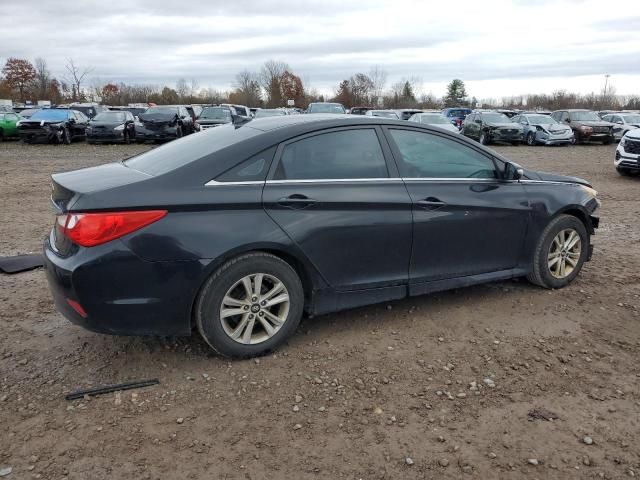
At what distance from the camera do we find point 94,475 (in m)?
2.60

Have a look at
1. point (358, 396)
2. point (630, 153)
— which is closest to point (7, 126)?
point (630, 153)

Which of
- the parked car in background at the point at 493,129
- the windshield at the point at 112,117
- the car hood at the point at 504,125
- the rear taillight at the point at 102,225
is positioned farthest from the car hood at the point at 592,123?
the rear taillight at the point at 102,225

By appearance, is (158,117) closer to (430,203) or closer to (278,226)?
(430,203)

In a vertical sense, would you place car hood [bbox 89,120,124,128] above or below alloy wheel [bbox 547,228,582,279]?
above

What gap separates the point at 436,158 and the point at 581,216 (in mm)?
1731

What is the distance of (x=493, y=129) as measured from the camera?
78.1ft

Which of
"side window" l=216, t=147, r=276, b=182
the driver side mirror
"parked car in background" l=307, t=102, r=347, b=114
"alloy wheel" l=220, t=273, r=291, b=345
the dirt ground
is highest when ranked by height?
"parked car in background" l=307, t=102, r=347, b=114

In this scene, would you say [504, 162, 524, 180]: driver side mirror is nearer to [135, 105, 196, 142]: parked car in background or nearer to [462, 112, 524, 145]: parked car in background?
[135, 105, 196, 142]: parked car in background

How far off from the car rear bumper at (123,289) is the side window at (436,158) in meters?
1.81

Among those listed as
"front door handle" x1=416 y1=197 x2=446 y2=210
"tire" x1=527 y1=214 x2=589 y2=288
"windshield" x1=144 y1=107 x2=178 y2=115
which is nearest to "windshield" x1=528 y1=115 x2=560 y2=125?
"windshield" x1=144 y1=107 x2=178 y2=115

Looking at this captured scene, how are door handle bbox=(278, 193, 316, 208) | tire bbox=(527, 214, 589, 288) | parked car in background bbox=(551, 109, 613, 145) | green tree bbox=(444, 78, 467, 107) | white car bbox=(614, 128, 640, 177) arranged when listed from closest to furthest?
door handle bbox=(278, 193, 316, 208) < tire bbox=(527, 214, 589, 288) < white car bbox=(614, 128, 640, 177) < parked car in background bbox=(551, 109, 613, 145) < green tree bbox=(444, 78, 467, 107)

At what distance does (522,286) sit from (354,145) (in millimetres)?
2214

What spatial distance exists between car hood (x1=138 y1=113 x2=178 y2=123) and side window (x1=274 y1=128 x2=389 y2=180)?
19165 millimetres

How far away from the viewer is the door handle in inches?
143
